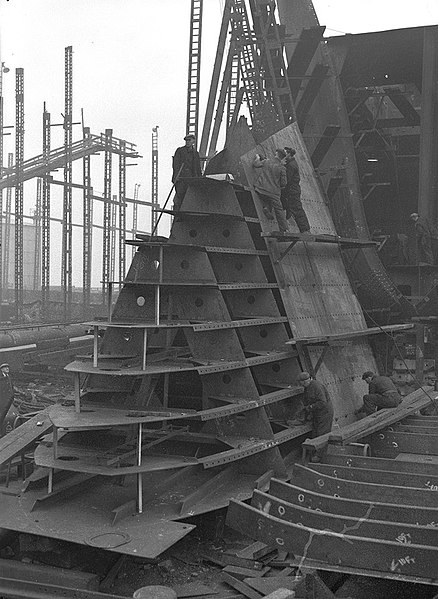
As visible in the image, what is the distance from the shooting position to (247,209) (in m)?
12.0

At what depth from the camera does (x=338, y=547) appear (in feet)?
22.9

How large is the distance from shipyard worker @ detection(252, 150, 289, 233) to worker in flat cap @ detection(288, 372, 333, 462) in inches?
102

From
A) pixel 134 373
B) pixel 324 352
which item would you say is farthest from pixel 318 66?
pixel 134 373

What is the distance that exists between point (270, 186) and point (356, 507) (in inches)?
230

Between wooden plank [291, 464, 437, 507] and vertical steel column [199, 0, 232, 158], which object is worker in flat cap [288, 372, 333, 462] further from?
vertical steel column [199, 0, 232, 158]

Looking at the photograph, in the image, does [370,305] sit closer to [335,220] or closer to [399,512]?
[335,220]

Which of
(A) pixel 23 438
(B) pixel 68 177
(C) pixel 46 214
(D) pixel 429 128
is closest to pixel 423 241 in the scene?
(D) pixel 429 128

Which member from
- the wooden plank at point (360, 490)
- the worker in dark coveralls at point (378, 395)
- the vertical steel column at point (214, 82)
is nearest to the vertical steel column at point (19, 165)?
the vertical steel column at point (214, 82)

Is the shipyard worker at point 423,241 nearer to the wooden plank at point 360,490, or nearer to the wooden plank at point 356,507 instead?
the wooden plank at point 360,490

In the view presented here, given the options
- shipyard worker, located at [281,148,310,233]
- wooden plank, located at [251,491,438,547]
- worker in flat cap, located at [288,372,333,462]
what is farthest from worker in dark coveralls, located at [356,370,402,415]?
wooden plank, located at [251,491,438,547]

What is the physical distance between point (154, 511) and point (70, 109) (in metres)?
22.7

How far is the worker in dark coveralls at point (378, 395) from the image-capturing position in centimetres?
1196

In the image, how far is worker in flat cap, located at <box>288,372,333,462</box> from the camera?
1079 cm

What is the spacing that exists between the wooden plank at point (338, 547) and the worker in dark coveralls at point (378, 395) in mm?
4975
